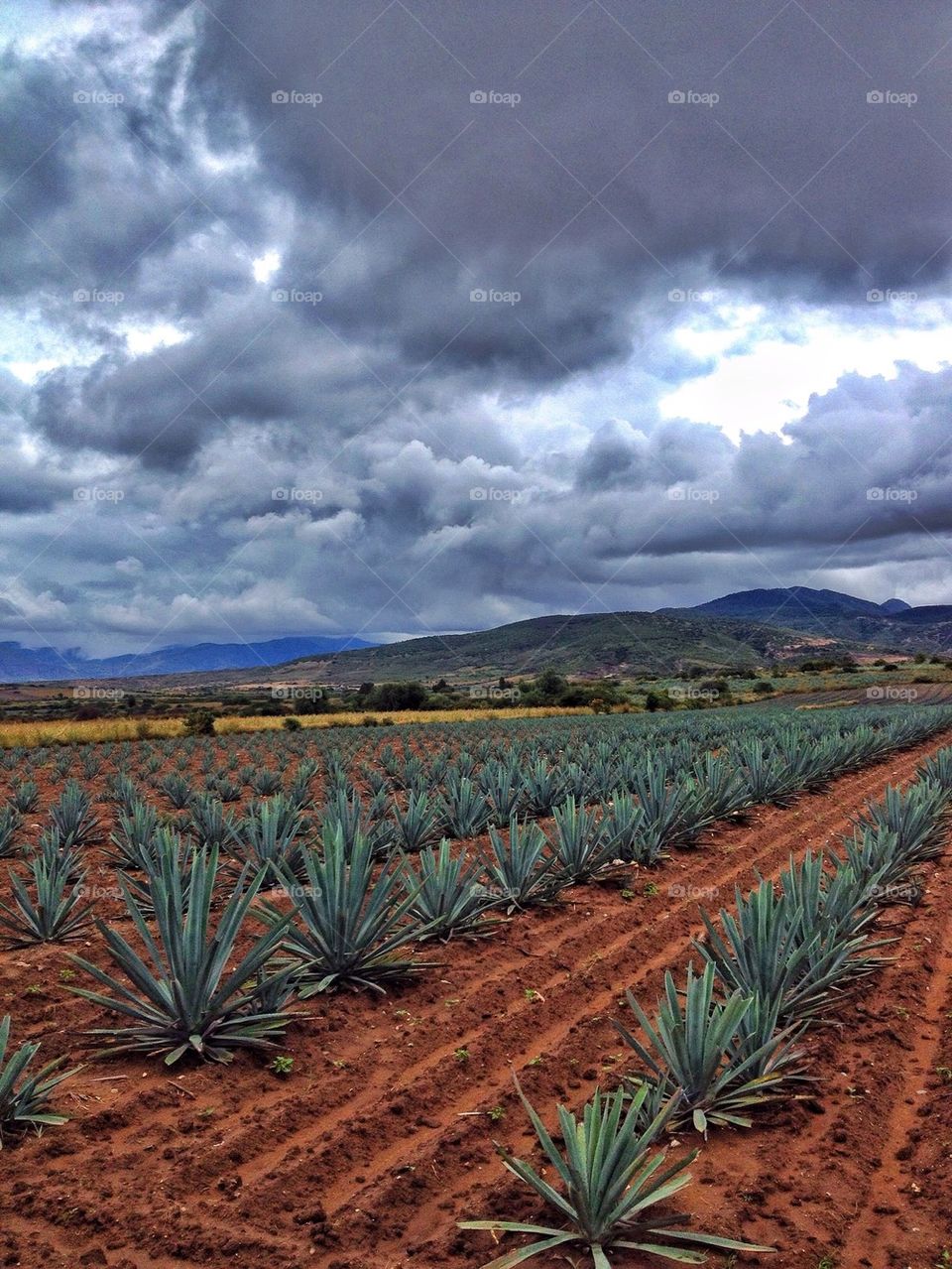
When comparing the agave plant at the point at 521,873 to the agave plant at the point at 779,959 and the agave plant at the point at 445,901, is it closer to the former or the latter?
the agave plant at the point at 445,901

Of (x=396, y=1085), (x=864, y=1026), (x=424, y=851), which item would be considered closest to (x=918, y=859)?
(x=864, y=1026)

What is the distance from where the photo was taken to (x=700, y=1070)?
3244 millimetres

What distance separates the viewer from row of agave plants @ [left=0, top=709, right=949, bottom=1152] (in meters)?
3.92

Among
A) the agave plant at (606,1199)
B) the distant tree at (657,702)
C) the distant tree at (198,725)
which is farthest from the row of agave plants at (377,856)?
the distant tree at (657,702)

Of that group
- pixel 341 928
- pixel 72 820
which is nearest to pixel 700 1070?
pixel 341 928

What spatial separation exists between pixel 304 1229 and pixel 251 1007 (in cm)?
162

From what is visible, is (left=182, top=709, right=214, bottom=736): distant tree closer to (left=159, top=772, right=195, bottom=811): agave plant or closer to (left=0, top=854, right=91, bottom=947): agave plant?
(left=159, top=772, right=195, bottom=811): agave plant

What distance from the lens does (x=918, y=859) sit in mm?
7965

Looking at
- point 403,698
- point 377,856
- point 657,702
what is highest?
point 377,856

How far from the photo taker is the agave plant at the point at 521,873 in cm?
626

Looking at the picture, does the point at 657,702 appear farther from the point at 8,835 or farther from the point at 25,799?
the point at 8,835

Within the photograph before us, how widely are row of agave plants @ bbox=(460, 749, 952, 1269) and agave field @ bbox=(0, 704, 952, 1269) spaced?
0.02 meters

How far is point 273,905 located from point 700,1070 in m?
3.44

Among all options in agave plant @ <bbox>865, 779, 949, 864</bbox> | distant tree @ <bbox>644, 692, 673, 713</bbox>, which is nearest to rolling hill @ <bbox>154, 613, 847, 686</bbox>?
distant tree @ <bbox>644, 692, 673, 713</bbox>
